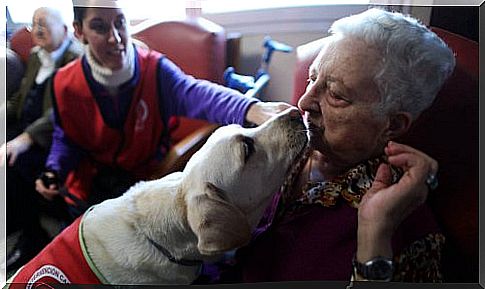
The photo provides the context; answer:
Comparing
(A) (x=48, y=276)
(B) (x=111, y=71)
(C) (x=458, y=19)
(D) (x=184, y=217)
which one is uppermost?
(C) (x=458, y=19)

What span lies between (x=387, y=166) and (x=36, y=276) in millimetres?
740

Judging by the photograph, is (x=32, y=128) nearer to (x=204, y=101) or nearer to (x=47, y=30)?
(x=47, y=30)

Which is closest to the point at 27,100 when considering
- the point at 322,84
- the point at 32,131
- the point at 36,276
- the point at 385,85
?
the point at 32,131

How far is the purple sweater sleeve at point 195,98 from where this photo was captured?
111 centimetres

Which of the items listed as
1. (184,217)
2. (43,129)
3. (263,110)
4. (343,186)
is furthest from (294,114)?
(43,129)

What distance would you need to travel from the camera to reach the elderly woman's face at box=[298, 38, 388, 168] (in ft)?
3.49

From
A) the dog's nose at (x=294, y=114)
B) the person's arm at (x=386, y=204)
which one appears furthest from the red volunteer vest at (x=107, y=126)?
the person's arm at (x=386, y=204)

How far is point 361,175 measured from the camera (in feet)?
3.64

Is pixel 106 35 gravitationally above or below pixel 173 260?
above

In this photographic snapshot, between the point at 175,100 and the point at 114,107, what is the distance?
0.12m

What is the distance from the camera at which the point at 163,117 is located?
1.13m

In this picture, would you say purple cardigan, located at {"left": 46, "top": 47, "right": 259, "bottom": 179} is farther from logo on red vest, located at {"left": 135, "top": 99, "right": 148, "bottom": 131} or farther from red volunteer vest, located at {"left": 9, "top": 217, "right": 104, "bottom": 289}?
red volunteer vest, located at {"left": 9, "top": 217, "right": 104, "bottom": 289}

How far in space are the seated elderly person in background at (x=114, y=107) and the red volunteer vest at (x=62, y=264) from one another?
5 centimetres

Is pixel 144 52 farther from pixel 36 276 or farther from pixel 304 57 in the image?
pixel 36 276
